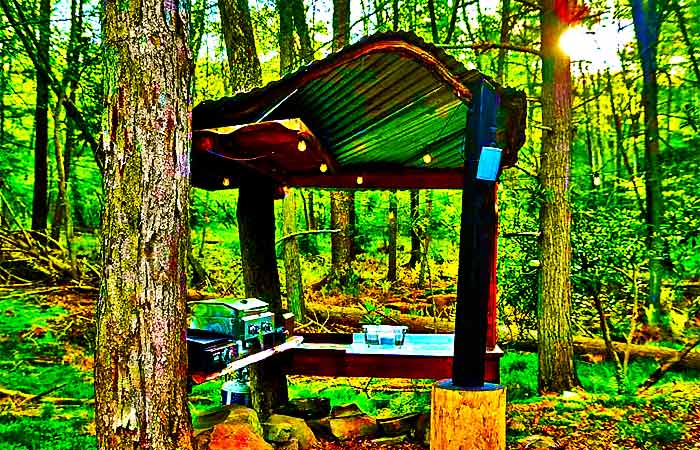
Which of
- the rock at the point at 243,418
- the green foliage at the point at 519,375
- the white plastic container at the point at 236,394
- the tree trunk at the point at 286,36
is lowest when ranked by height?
the green foliage at the point at 519,375

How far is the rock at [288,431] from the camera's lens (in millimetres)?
4277

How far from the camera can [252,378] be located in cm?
530

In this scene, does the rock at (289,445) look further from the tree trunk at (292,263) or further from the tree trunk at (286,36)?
the tree trunk at (286,36)

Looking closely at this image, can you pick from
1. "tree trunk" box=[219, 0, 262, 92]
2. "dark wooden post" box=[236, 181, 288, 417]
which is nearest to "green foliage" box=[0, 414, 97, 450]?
"dark wooden post" box=[236, 181, 288, 417]

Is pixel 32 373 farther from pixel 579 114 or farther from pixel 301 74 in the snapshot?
pixel 579 114

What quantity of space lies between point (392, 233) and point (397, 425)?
7529mm

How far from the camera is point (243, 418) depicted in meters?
4.00

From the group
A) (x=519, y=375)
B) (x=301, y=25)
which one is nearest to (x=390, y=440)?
(x=519, y=375)

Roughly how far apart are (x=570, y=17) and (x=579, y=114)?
28.0ft

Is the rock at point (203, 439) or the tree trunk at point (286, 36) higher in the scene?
the tree trunk at point (286, 36)

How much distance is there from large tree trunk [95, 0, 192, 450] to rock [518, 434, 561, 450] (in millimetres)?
2584

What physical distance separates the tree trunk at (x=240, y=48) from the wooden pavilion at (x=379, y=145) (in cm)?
141

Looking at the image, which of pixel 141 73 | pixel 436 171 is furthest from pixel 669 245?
pixel 141 73

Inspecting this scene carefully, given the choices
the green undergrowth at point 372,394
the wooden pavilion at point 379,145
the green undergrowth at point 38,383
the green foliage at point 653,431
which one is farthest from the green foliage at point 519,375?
the green undergrowth at point 38,383
